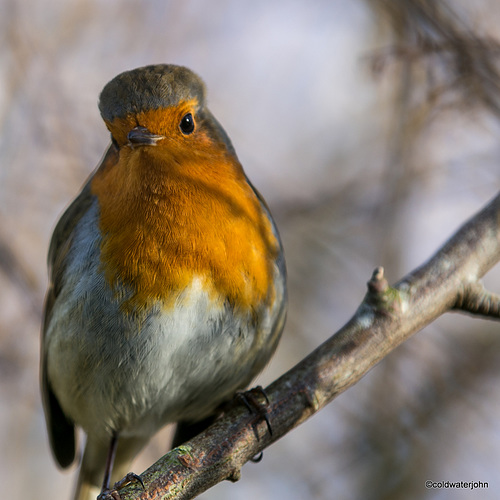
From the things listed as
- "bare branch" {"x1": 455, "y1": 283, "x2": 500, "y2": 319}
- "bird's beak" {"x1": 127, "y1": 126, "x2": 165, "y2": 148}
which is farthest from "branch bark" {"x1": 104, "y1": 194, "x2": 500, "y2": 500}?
"bird's beak" {"x1": 127, "y1": 126, "x2": 165, "y2": 148}

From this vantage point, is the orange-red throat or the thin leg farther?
the thin leg

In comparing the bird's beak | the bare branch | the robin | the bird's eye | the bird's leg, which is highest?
the bird's eye

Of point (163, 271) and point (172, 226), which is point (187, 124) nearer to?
point (172, 226)

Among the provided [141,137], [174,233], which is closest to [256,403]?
[174,233]

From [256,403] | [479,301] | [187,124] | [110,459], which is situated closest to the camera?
[479,301]

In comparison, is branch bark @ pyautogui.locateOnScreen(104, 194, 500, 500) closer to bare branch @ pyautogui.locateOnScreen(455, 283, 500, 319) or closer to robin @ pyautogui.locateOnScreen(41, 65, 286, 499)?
bare branch @ pyautogui.locateOnScreen(455, 283, 500, 319)

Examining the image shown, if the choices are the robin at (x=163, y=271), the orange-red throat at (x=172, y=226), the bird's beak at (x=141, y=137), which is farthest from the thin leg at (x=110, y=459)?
the bird's beak at (x=141, y=137)

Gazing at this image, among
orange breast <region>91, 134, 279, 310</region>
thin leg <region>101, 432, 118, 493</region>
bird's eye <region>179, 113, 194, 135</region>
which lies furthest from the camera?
thin leg <region>101, 432, 118, 493</region>

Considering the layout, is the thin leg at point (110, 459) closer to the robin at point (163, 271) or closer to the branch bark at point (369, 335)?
the robin at point (163, 271)

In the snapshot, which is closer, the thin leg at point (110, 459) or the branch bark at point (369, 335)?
the branch bark at point (369, 335)
